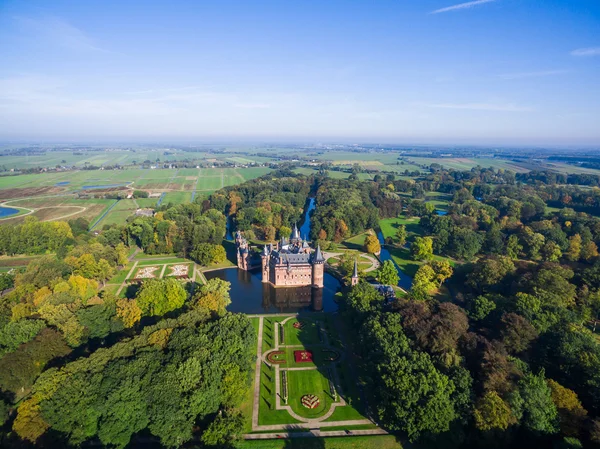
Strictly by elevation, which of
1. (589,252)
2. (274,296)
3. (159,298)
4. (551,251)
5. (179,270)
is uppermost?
(589,252)

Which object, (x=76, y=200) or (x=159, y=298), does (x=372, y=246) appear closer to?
(x=159, y=298)

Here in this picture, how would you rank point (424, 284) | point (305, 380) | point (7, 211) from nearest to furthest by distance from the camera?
point (305, 380), point (424, 284), point (7, 211)

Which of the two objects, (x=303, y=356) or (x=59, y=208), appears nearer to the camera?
(x=303, y=356)

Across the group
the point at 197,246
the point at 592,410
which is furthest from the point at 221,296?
the point at 592,410

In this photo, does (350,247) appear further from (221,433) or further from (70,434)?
(70,434)

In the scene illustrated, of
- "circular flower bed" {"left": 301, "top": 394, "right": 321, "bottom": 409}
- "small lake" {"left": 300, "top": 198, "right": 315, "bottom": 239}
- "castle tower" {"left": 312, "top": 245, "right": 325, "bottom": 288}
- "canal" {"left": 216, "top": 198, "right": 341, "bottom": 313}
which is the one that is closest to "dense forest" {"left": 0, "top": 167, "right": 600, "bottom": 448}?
"canal" {"left": 216, "top": 198, "right": 341, "bottom": 313}

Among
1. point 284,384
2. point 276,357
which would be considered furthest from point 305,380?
point 276,357

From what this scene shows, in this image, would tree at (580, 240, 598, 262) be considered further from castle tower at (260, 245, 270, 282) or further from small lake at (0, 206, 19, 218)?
small lake at (0, 206, 19, 218)

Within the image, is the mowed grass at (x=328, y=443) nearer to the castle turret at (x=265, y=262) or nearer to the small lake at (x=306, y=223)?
the castle turret at (x=265, y=262)

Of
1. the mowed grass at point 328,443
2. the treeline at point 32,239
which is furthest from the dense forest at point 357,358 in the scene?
the treeline at point 32,239
